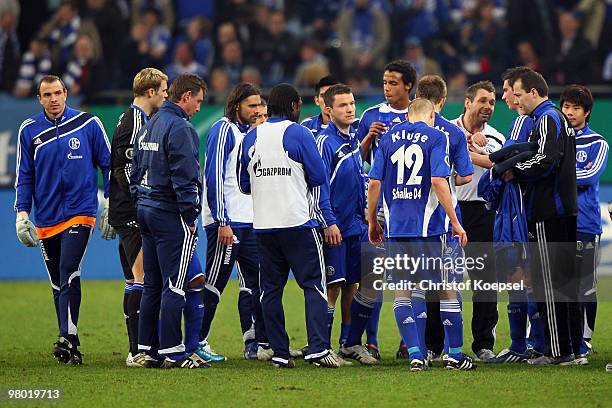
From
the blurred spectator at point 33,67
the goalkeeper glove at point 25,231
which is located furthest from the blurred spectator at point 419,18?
the goalkeeper glove at point 25,231

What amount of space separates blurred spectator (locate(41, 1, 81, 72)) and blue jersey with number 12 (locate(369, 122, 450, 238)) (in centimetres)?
1152

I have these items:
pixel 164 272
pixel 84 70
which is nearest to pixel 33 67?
pixel 84 70

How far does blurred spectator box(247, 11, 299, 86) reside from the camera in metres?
19.3

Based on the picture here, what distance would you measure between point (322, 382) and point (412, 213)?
1451mm

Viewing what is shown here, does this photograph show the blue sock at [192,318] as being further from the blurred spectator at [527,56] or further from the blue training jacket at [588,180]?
the blurred spectator at [527,56]

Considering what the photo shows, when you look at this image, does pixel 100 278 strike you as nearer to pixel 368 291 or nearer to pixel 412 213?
pixel 368 291

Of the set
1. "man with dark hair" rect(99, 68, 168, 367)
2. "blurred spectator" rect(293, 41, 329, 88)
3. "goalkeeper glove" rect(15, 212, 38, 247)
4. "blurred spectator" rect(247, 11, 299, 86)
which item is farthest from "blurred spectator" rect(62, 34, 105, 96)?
"man with dark hair" rect(99, 68, 168, 367)

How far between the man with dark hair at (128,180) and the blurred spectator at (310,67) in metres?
8.83

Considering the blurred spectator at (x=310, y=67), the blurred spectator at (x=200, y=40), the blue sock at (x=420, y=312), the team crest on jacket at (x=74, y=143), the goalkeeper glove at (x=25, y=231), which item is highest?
the blurred spectator at (x=200, y=40)

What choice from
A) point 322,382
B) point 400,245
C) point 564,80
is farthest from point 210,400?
point 564,80

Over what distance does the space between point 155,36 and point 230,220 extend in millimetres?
10442

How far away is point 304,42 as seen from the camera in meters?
19.3

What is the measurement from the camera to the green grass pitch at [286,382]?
24.7 ft

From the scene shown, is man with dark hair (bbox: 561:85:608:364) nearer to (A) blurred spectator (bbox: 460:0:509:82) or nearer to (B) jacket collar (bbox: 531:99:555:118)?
(B) jacket collar (bbox: 531:99:555:118)
